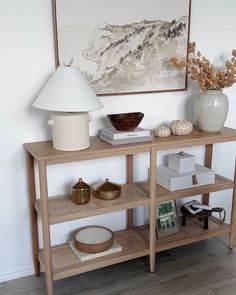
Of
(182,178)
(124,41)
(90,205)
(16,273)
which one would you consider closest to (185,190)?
(182,178)

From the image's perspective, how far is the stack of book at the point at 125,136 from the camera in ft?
6.42

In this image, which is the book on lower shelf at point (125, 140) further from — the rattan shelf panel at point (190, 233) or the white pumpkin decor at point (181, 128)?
the rattan shelf panel at point (190, 233)

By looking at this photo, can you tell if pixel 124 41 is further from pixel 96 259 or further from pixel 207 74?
pixel 96 259

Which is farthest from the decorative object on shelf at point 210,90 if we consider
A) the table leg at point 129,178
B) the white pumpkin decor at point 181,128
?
the table leg at point 129,178

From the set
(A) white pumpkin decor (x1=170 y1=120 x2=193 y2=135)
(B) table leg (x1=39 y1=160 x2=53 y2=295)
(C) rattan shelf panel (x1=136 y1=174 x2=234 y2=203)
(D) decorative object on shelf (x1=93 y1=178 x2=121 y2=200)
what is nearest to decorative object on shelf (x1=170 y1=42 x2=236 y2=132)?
(A) white pumpkin decor (x1=170 y1=120 x2=193 y2=135)

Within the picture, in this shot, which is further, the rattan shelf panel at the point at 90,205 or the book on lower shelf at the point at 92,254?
the book on lower shelf at the point at 92,254

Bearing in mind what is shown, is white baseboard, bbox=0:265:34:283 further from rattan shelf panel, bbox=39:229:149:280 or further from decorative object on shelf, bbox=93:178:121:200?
decorative object on shelf, bbox=93:178:121:200

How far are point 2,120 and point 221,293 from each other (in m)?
1.55

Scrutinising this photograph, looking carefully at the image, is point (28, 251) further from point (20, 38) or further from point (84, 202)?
point (20, 38)

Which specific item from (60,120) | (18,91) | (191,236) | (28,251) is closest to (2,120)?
(18,91)

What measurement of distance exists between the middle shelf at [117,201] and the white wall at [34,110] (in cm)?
13

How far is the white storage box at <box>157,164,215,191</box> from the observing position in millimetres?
2205

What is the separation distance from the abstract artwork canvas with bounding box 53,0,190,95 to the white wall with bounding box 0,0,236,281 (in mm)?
70

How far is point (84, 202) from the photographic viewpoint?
199cm
